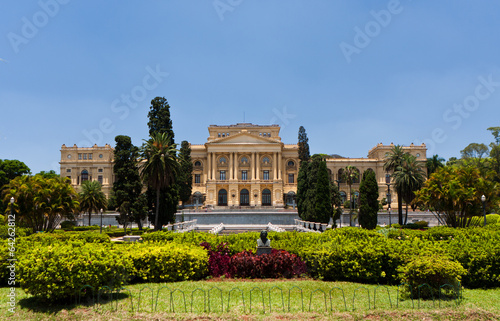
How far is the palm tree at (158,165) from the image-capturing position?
33.9 m

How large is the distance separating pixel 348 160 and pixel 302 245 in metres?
69.7

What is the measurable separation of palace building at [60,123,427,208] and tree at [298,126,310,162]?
7.67 m

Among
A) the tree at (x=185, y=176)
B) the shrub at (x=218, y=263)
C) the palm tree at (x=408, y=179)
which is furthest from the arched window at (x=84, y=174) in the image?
the shrub at (x=218, y=263)

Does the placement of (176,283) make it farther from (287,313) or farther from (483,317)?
(483,317)

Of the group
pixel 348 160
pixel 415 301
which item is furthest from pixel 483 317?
pixel 348 160

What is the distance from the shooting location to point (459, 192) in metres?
31.2

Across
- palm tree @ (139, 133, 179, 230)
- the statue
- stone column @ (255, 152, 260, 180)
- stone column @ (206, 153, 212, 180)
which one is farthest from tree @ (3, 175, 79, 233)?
stone column @ (255, 152, 260, 180)

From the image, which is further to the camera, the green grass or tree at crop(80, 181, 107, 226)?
tree at crop(80, 181, 107, 226)

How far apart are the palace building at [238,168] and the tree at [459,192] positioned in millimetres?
40605

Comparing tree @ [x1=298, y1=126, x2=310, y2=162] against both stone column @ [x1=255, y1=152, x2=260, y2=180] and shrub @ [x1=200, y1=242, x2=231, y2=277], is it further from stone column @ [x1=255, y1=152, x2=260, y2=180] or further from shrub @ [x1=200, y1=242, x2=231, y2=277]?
shrub @ [x1=200, y1=242, x2=231, y2=277]

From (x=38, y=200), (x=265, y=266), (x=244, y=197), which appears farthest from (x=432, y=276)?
(x=244, y=197)

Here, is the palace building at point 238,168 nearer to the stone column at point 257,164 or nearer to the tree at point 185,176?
the stone column at point 257,164

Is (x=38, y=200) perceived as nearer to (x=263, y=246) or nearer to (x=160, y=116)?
(x=160, y=116)

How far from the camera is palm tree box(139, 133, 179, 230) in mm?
33875
